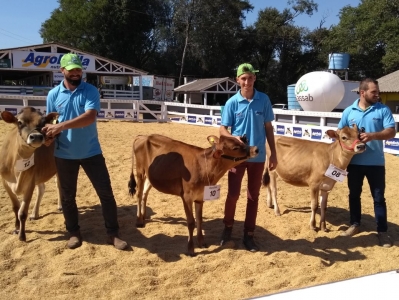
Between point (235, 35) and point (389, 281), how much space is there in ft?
155

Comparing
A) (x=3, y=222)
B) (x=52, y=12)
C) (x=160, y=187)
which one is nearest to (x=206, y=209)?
(x=160, y=187)

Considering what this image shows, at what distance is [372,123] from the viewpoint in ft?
16.0

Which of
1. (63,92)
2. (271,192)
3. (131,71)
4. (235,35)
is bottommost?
(271,192)

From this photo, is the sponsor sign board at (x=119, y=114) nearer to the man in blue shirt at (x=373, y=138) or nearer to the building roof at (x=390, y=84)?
the building roof at (x=390, y=84)

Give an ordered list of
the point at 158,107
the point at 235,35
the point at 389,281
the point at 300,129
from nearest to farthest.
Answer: the point at 389,281, the point at 300,129, the point at 158,107, the point at 235,35

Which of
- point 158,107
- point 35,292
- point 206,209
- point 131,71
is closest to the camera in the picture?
point 35,292

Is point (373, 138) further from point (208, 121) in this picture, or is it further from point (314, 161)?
point (208, 121)

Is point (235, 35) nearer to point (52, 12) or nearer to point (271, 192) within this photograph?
point (52, 12)

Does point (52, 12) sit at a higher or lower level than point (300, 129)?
higher

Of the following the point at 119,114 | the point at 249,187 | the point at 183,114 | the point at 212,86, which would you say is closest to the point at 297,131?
the point at 183,114

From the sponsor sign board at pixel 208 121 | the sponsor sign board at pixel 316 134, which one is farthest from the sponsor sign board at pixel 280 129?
the sponsor sign board at pixel 208 121

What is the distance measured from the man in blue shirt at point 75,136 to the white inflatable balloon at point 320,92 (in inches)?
674

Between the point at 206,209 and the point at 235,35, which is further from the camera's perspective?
the point at 235,35

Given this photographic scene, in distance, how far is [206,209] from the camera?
627 centimetres
